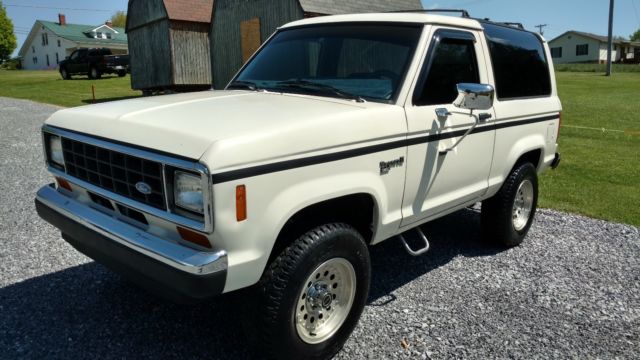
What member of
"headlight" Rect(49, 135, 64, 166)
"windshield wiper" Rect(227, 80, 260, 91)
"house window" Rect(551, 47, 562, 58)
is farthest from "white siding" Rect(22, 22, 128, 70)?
"headlight" Rect(49, 135, 64, 166)

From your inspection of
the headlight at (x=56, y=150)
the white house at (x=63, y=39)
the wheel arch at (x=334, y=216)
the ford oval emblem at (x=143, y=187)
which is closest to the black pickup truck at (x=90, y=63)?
the white house at (x=63, y=39)

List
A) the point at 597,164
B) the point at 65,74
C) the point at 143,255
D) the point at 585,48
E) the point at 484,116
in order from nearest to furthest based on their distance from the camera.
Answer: the point at 143,255 < the point at 484,116 < the point at 597,164 < the point at 65,74 < the point at 585,48

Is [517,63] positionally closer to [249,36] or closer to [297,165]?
[297,165]

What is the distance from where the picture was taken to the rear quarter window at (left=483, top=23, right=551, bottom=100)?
4.47m

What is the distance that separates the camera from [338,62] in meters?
3.94

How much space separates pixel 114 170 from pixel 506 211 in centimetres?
348

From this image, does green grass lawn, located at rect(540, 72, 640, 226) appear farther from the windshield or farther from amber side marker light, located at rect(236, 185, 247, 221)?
amber side marker light, located at rect(236, 185, 247, 221)

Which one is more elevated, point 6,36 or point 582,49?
point 6,36

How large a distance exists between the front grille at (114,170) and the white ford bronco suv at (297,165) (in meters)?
0.01

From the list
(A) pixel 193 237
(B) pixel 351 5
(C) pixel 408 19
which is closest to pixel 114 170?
(A) pixel 193 237

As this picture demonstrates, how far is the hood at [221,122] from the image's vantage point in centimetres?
253

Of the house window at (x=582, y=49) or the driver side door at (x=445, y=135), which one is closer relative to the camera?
the driver side door at (x=445, y=135)

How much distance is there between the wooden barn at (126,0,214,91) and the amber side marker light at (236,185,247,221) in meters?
20.2

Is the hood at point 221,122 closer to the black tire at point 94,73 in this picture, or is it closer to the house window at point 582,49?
the black tire at point 94,73
